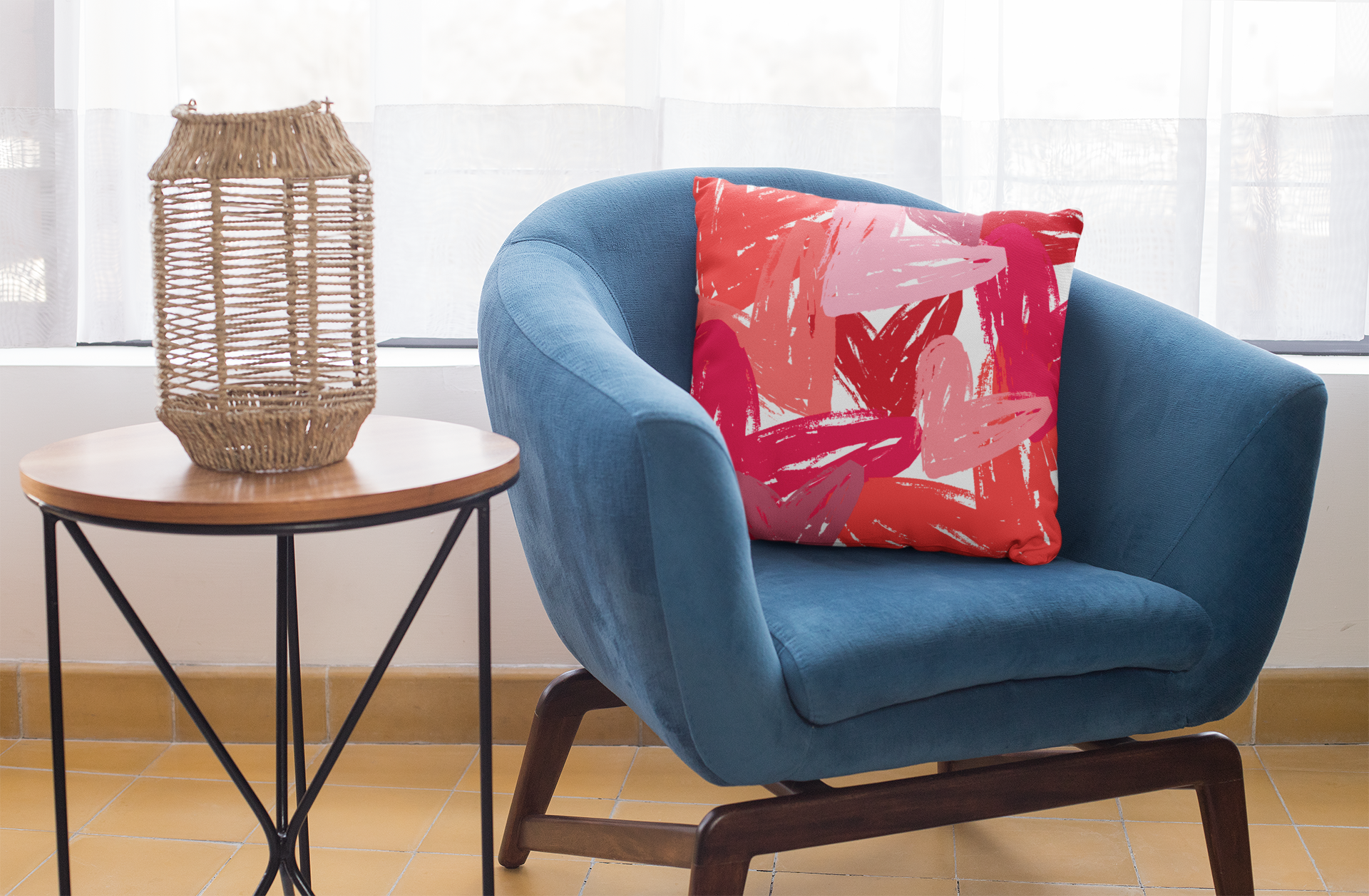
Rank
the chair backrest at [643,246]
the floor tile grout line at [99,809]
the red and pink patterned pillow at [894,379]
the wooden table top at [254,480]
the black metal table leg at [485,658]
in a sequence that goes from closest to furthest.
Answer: the wooden table top at [254,480]
the black metal table leg at [485,658]
the red and pink patterned pillow at [894,379]
the chair backrest at [643,246]
the floor tile grout line at [99,809]

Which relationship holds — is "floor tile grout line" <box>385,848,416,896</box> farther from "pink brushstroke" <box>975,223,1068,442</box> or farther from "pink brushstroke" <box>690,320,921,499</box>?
"pink brushstroke" <box>975,223,1068,442</box>

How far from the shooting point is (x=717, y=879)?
3.25 feet

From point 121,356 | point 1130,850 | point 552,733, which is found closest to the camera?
point 552,733

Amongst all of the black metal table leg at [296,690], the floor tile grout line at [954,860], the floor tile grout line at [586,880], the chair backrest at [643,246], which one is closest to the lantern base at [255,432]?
the black metal table leg at [296,690]

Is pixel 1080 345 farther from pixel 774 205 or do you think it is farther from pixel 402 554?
pixel 402 554

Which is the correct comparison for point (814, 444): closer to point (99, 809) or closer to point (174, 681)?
point (174, 681)

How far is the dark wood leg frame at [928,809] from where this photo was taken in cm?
100

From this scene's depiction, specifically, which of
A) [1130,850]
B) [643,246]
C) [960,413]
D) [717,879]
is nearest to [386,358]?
[643,246]

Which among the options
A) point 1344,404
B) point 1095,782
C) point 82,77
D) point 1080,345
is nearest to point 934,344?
point 1080,345

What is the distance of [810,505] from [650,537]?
1.19 ft

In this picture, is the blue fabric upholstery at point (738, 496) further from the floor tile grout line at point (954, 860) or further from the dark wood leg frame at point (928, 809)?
the floor tile grout line at point (954, 860)

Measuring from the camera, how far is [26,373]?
A: 66.9 inches

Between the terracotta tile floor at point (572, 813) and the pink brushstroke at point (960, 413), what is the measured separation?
0.55 m

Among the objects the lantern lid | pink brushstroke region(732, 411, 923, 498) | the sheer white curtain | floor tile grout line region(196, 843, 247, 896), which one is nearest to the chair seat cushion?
pink brushstroke region(732, 411, 923, 498)
